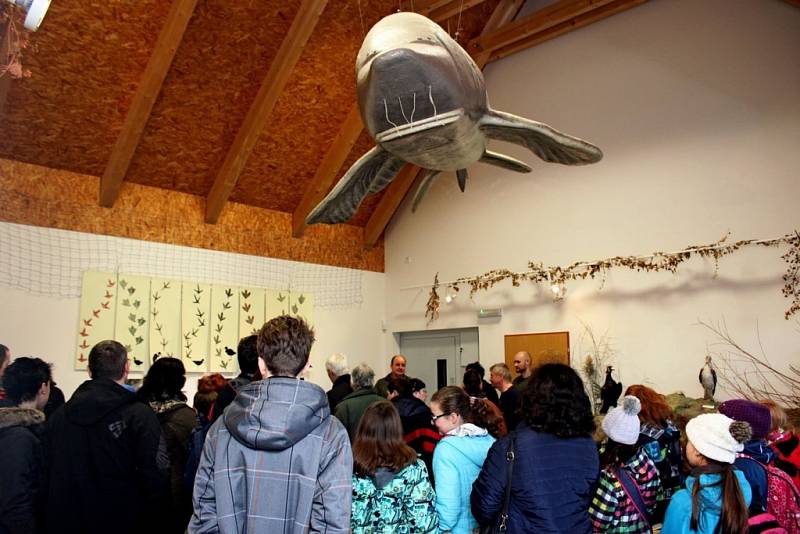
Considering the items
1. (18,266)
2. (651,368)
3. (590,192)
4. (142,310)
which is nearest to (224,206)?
(142,310)

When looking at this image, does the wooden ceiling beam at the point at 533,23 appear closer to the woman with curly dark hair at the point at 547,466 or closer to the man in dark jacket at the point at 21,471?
the woman with curly dark hair at the point at 547,466

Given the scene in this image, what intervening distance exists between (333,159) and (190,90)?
1.72m

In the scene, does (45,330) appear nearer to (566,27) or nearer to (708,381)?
(708,381)

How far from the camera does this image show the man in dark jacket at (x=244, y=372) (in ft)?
8.98

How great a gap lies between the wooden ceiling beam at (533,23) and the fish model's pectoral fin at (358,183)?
4267 mm

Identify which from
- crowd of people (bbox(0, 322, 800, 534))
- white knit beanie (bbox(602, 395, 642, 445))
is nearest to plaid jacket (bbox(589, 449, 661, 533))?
crowd of people (bbox(0, 322, 800, 534))

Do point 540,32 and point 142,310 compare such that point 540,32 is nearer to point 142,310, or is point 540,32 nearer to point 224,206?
point 224,206

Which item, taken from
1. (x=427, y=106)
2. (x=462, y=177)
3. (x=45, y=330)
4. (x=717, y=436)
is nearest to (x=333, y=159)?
(x=45, y=330)

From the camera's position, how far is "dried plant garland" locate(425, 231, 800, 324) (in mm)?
5223

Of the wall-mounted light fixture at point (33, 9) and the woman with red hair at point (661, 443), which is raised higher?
the wall-mounted light fixture at point (33, 9)

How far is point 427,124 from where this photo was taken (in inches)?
88.0

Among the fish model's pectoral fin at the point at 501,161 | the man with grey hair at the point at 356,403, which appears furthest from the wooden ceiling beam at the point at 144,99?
the man with grey hair at the point at 356,403

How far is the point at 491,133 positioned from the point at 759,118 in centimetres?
408

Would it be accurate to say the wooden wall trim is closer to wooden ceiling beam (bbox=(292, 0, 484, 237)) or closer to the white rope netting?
the white rope netting
